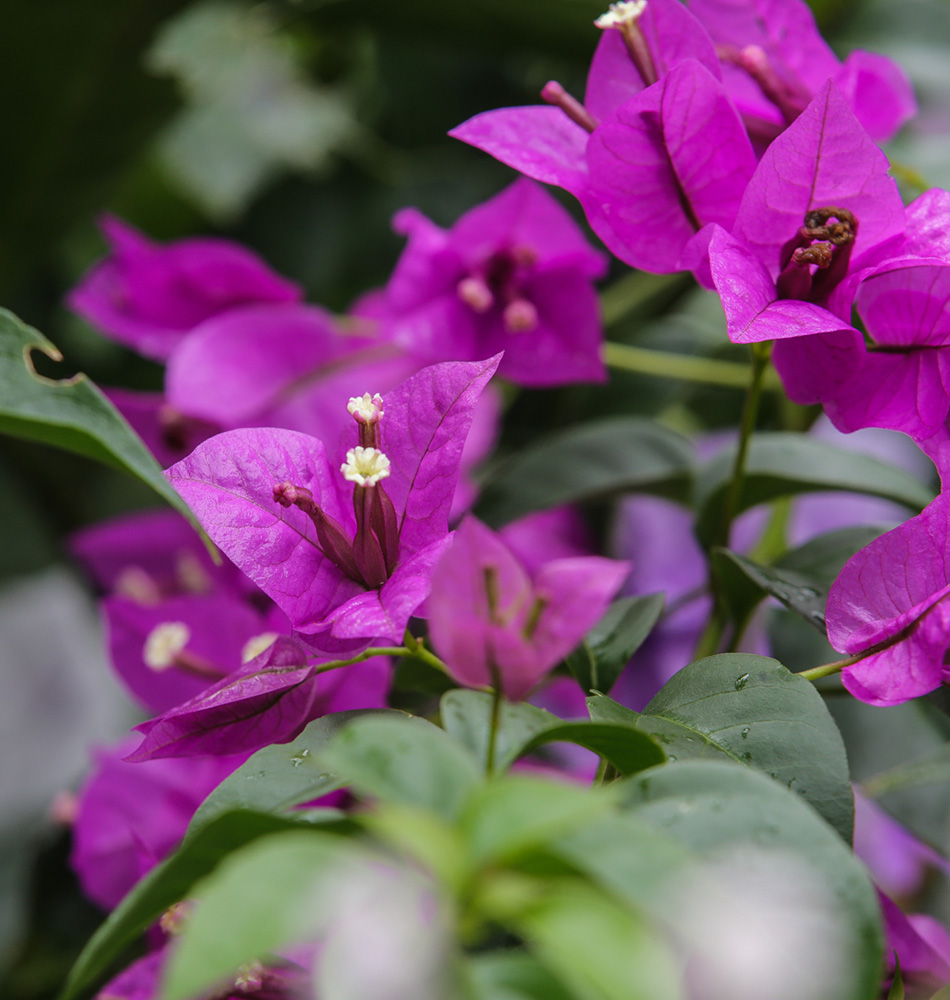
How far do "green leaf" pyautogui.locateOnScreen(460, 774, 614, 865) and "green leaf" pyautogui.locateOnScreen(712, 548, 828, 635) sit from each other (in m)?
0.17

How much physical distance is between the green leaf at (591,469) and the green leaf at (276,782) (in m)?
0.23

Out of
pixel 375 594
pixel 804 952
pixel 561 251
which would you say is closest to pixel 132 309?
pixel 561 251

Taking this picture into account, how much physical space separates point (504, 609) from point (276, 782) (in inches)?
3.0

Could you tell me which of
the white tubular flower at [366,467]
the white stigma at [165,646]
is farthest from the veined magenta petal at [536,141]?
the white stigma at [165,646]

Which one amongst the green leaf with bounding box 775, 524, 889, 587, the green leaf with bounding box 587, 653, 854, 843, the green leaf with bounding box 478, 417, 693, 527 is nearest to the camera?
the green leaf with bounding box 587, 653, 854, 843

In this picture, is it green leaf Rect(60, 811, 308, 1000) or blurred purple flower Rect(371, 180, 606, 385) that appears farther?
blurred purple flower Rect(371, 180, 606, 385)

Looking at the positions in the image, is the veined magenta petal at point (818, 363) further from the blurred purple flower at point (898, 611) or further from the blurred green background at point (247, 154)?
the blurred green background at point (247, 154)

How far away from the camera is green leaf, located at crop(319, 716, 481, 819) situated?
19 centimetres

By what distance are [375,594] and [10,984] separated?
0.55m

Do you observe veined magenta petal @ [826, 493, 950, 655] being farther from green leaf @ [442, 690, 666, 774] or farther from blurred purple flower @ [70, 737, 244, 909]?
blurred purple flower @ [70, 737, 244, 909]

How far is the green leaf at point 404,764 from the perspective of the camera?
0.62ft

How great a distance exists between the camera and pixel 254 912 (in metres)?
0.16

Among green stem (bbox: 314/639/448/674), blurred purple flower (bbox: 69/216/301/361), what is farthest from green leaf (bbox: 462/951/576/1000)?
blurred purple flower (bbox: 69/216/301/361)

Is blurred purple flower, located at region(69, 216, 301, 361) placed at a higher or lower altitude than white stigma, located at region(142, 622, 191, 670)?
higher
